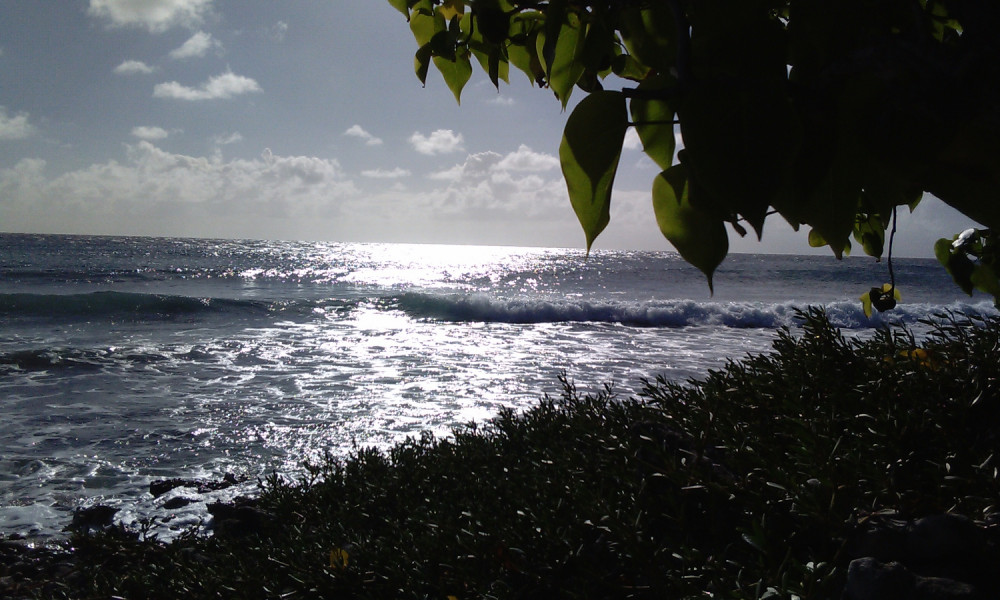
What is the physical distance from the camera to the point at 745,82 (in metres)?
0.38

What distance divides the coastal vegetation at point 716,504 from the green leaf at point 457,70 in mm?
1245

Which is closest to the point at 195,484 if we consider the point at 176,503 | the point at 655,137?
the point at 176,503

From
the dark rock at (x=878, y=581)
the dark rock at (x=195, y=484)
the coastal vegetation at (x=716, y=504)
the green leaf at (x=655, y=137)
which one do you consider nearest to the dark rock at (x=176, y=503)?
the dark rock at (x=195, y=484)

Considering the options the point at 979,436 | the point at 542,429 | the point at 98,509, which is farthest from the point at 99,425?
the point at 979,436

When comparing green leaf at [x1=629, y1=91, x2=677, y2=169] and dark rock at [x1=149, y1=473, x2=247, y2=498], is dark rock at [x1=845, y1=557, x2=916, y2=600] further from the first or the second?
dark rock at [x1=149, y1=473, x2=247, y2=498]

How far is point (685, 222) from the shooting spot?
1.63 feet

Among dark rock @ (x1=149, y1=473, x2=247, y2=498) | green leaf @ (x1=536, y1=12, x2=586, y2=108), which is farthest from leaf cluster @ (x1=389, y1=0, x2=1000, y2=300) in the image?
dark rock @ (x1=149, y1=473, x2=247, y2=498)

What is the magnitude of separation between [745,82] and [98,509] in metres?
6.75

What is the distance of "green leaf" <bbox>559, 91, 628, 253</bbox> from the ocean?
2434 millimetres

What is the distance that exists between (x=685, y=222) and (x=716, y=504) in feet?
→ 5.39

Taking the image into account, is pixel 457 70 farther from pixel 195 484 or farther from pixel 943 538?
pixel 195 484

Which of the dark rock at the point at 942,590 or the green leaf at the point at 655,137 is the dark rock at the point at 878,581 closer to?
the dark rock at the point at 942,590

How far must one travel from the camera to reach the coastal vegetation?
152 cm

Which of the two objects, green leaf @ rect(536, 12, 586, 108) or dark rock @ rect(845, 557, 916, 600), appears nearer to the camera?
green leaf @ rect(536, 12, 586, 108)
